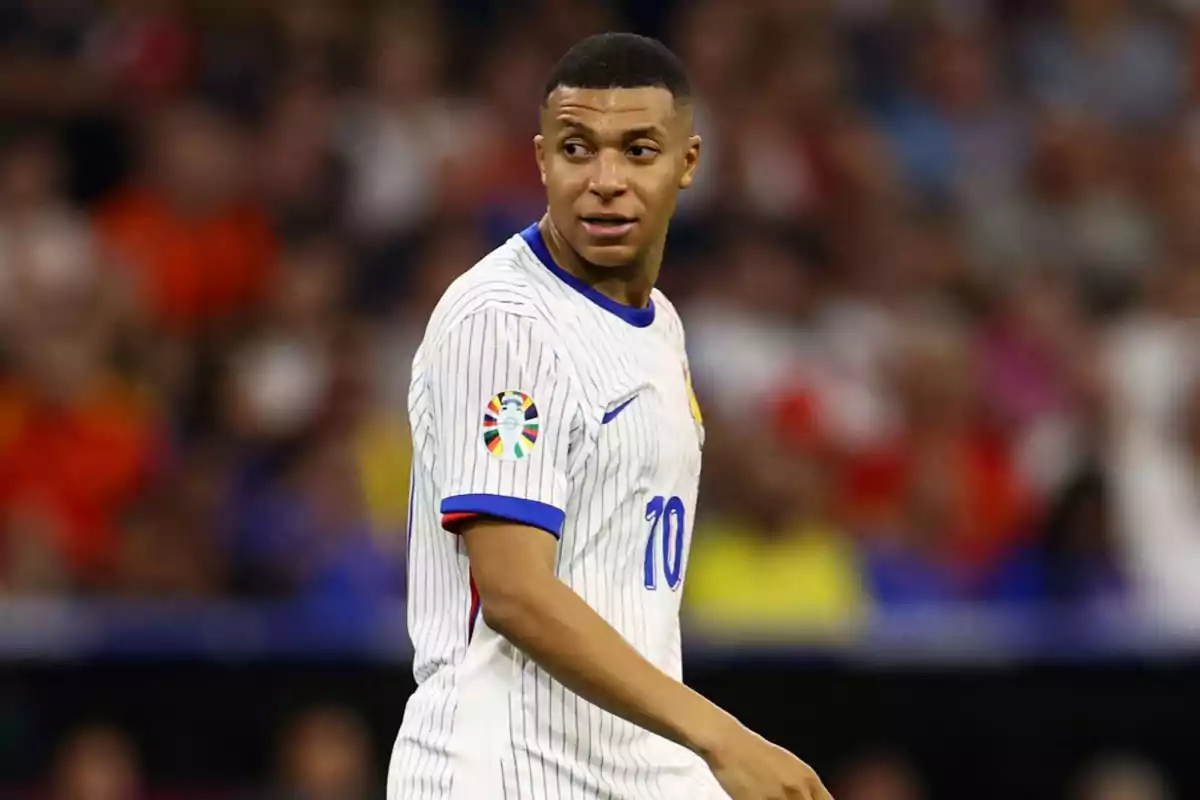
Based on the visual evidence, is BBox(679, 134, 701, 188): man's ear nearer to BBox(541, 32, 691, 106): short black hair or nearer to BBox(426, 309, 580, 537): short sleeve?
BBox(541, 32, 691, 106): short black hair

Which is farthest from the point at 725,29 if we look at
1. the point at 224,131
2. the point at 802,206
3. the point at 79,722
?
the point at 79,722

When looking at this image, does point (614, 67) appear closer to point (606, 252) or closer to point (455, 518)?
point (606, 252)

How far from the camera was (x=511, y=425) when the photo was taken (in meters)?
3.31

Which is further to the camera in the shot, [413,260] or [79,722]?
[413,260]

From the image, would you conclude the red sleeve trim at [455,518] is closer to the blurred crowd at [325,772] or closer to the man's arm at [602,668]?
the man's arm at [602,668]

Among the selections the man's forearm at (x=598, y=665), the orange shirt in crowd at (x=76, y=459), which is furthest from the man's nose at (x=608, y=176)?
the orange shirt in crowd at (x=76, y=459)

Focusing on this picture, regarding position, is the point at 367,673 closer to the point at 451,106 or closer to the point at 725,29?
the point at 451,106

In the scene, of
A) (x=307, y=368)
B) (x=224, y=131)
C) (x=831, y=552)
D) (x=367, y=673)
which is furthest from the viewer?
(x=224, y=131)

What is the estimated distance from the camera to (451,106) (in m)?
10.1

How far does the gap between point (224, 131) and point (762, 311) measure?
2.67m

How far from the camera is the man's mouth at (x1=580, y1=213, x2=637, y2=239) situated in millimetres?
3518

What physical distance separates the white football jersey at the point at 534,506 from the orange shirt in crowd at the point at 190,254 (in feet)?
19.2

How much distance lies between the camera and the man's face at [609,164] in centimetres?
347

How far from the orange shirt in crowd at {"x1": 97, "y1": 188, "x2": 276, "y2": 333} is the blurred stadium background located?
0.02 m
